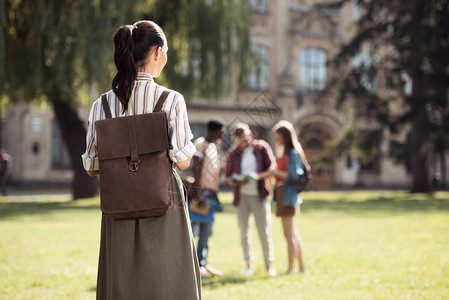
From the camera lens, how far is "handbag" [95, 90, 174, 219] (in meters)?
2.80

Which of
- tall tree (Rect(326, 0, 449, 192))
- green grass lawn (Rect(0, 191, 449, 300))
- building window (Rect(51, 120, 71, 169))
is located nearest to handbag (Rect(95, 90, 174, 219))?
green grass lawn (Rect(0, 191, 449, 300))

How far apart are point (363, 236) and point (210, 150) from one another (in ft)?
17.4

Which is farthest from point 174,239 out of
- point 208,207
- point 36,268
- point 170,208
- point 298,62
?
point 298,62

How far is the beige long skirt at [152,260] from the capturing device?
2891mm

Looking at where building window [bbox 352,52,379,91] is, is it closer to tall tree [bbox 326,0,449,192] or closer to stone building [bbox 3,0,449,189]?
tall tree [bbox 326,0,449,192]

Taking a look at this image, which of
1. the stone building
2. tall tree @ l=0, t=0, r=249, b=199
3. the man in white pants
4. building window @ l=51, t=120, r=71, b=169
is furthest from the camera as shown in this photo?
the stone building

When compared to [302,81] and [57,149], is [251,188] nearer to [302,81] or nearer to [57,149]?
[57,149]

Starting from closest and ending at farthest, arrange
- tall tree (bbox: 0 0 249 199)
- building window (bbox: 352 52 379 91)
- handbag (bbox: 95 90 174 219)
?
handbag (bbox: 95 90 174 219)
tall tree (bbox: 0 0 249 199)
building window (bbox: 352 52 379 91)

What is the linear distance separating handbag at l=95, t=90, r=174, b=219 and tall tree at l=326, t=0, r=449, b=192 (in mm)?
19658

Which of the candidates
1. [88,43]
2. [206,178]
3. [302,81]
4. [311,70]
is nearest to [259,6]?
[311,70]

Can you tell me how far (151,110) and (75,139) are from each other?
15663 millimetres

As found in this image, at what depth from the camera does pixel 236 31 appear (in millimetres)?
17375

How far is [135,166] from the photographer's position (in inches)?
111

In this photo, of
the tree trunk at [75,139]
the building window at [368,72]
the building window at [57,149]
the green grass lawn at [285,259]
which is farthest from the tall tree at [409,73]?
the building window at [57,149]
